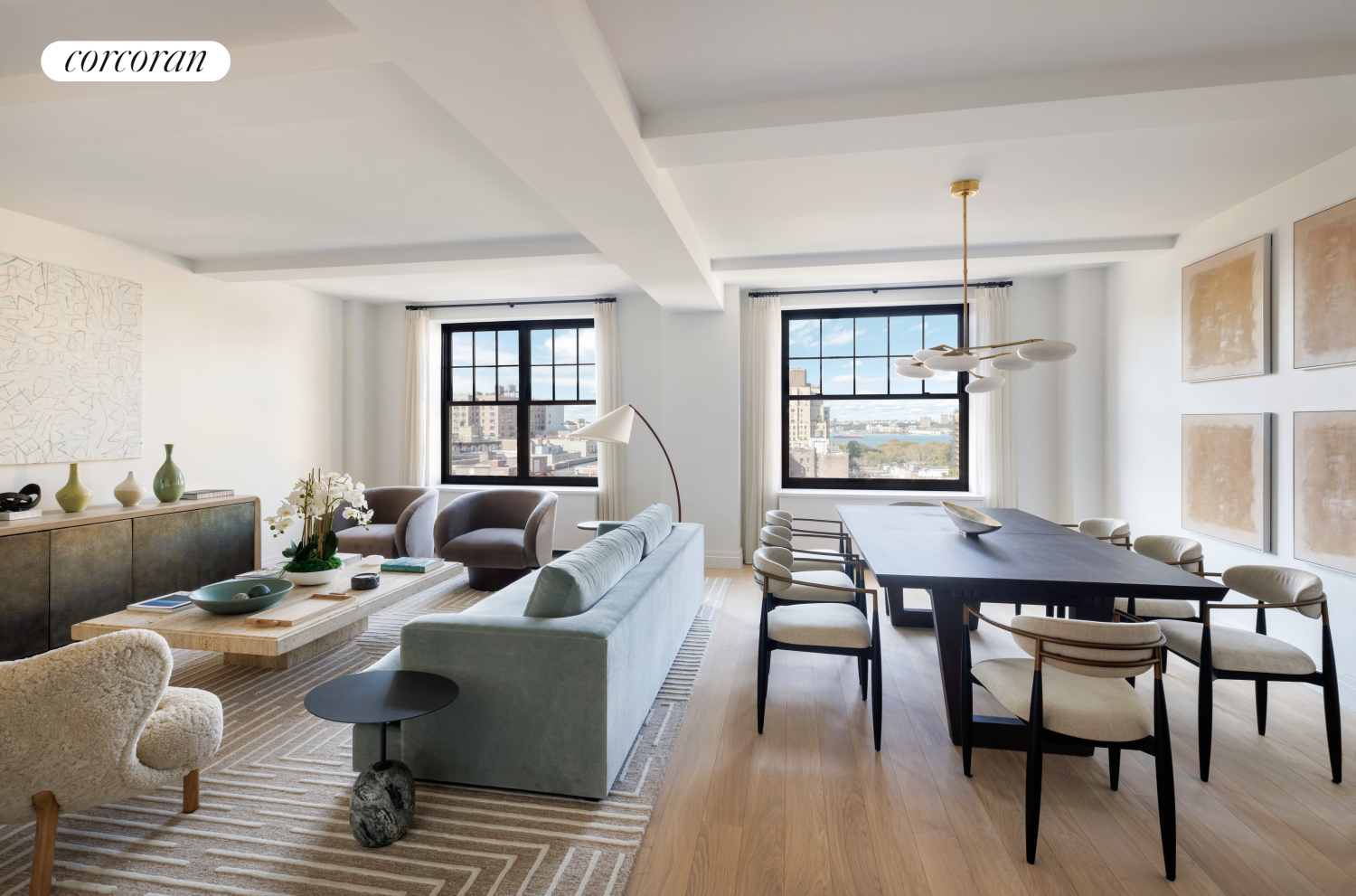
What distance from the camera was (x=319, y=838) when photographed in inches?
75.7

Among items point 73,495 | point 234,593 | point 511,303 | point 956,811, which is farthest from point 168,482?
point 956,811

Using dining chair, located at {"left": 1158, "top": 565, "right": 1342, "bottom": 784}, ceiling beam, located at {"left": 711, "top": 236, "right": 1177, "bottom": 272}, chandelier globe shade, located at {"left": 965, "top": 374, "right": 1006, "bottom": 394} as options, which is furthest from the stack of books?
dining chair, located at {"left": 1158, "top": 565, "right": 1342, "bottom": 784}

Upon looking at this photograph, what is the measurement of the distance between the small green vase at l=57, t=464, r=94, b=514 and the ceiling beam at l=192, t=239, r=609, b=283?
1929 millimetres

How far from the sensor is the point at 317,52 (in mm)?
2043

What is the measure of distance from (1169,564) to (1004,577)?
1.20 metres

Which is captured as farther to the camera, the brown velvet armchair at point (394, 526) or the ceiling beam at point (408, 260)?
the brown velvet armchair at point (394, 526)

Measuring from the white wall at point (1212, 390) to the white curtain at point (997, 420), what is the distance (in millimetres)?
742

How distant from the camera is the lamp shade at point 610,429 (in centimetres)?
405

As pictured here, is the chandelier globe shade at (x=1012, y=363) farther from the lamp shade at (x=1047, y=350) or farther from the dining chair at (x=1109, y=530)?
the dining chair at (x=1109, y=530)

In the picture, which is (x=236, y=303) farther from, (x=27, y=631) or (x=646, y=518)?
(x=646, y=518)

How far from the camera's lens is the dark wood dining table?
7.54 ft

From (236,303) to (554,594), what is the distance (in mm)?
4938

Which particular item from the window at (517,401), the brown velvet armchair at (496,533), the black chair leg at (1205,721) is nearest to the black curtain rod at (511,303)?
the window at (517,401)

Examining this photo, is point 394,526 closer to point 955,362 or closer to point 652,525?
point 652,525
